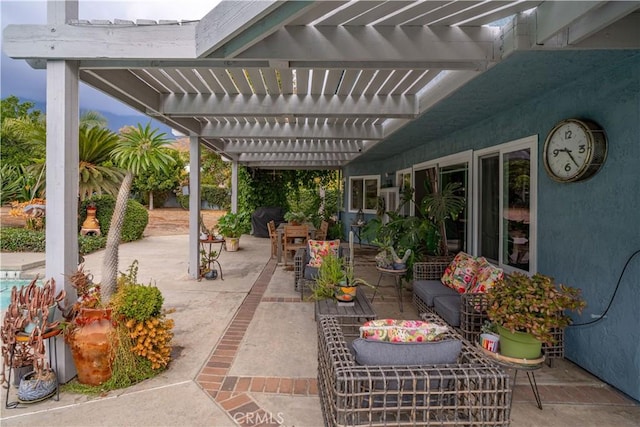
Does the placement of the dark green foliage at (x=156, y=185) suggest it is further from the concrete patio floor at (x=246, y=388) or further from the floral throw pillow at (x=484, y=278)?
the floral throw pillow at (x=484, y=278)

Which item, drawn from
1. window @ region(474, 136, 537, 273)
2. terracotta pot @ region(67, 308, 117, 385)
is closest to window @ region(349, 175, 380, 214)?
window @ region(474, 136, 537, 273)

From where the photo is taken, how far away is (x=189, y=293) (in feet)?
17.7

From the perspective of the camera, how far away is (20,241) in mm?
8773

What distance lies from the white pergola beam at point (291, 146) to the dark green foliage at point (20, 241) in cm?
561

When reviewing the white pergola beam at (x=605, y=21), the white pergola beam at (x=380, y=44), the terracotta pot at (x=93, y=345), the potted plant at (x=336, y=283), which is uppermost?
the white pergola beam at (x=380, y=44)

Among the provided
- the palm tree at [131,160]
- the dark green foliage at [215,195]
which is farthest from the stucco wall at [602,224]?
the dark green foliage at [215,195]

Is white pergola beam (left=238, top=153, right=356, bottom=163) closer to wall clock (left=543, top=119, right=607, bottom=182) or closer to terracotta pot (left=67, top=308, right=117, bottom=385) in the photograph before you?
wall clock (left=543, top=119, right=607, bottom=182)

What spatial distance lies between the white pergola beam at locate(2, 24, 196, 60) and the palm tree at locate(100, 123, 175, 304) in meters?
0.99

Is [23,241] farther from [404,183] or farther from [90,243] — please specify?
[404,183]

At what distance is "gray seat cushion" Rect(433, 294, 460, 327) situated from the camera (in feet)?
11.3

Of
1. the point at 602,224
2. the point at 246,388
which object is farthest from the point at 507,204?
the point at 246,388

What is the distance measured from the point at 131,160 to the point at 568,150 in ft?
14.2

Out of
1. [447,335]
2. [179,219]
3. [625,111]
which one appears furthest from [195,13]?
[179,219]

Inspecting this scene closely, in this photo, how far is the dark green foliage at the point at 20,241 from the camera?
8656 millimetres
